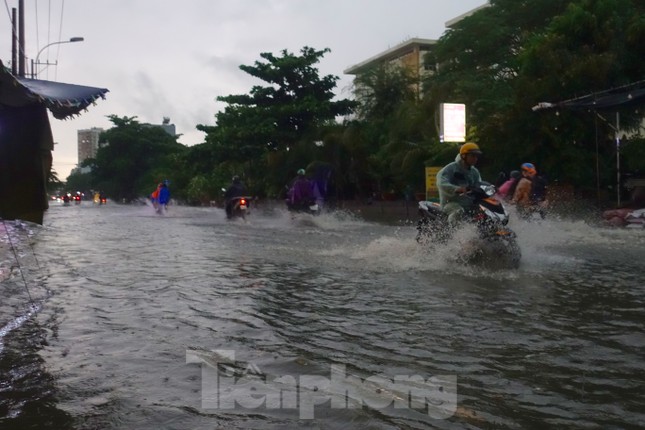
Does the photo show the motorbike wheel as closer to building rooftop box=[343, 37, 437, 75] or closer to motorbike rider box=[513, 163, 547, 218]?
motorbike rider box=[513, 163, 547, 218]

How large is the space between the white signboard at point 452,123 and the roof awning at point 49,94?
51.6ft

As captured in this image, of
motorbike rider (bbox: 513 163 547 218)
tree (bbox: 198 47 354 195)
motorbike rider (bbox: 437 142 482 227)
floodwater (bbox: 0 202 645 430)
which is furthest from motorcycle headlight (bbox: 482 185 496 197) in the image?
tree (bbox: 198 47 354 195)

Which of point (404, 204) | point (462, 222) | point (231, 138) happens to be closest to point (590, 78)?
point (404, 204)

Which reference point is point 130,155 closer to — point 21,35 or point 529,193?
point 21,35

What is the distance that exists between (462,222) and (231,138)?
93.5 feet

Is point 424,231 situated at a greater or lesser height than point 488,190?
lesser

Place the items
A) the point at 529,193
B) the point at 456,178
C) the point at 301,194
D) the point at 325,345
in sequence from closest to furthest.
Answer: the point at 325,345, the point at 456,178, the point at 529,193, the point at 301,194

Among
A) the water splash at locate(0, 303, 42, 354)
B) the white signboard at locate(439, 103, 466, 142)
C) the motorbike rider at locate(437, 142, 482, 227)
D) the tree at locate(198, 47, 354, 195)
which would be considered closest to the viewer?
the water splash at locate(0, 303, 42, 354)

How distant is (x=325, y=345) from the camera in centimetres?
462

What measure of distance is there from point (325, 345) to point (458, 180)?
4.48m

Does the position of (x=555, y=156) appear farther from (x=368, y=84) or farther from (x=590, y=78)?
(x=368, y=84)

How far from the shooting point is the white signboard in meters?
21.0

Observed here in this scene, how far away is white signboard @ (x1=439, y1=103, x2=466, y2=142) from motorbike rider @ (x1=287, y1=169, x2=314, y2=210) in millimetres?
4422

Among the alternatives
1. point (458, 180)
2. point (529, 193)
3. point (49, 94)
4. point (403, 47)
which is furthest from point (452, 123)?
point (403, 47)
